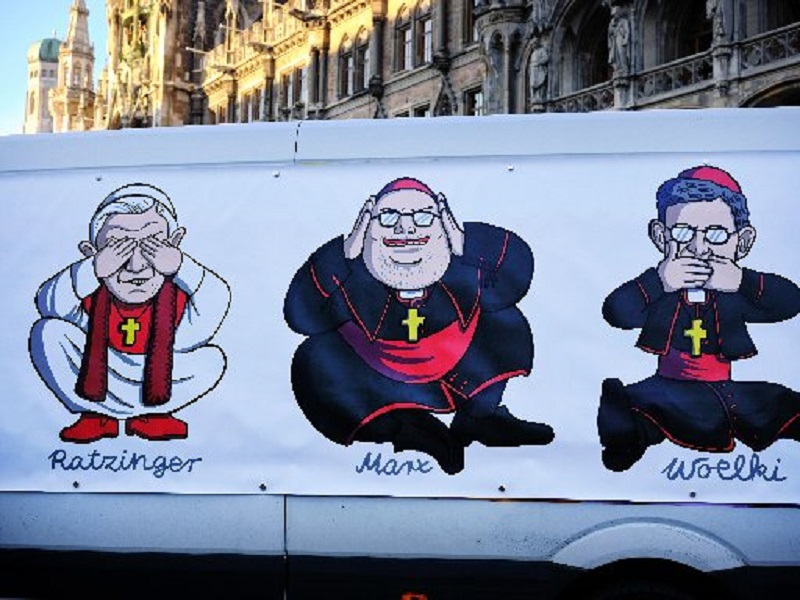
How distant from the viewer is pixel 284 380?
13.0 feet

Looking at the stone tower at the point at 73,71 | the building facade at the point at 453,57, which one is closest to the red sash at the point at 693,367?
the building facade at the point at 453,57

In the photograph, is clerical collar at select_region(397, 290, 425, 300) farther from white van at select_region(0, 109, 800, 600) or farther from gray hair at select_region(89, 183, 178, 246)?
gray hair at select_region(89, 183, 178, 246)

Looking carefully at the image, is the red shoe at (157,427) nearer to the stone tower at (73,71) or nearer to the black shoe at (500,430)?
the black shoe at (500,430)

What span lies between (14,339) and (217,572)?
140 cm

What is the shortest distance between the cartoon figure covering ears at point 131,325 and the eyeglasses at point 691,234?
1.94 meters

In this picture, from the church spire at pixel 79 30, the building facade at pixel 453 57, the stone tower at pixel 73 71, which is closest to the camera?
the building facade at pixel 453 57

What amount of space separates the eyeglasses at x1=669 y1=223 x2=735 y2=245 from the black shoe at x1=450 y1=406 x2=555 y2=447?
976mm

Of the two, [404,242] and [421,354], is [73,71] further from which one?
[421,354]

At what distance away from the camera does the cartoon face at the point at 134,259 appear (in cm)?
416

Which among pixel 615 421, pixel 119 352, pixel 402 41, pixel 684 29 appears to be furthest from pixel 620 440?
pixel 402 41

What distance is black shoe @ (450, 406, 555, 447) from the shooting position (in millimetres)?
3783

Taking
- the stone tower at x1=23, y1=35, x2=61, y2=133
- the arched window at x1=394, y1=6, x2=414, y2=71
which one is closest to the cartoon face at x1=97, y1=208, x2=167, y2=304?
the arched window at x1=394, y1=6, x2=414, y2=71

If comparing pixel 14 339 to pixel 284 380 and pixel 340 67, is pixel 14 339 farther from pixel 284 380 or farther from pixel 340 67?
pixel 340 67

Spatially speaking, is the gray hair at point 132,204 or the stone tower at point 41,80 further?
the stone tower at point 41,80
